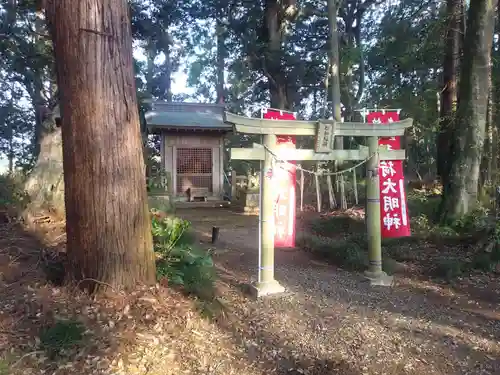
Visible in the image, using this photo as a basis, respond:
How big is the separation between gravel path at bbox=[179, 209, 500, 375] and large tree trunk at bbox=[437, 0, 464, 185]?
180 inches

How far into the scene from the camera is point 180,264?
4918 mm

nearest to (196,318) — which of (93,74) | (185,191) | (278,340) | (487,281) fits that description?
(278,340)

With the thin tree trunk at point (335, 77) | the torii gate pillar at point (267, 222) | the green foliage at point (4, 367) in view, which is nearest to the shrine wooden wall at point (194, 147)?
the thin tree trunk at point (335, 77)

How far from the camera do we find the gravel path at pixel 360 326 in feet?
12.9

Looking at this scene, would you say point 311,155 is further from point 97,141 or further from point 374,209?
point 97,141

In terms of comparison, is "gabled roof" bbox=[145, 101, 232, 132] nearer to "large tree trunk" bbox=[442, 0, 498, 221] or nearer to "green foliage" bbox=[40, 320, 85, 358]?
"large tree trunk" bbox=[442, 0, 498, 221]

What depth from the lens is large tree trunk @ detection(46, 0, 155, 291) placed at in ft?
11.9

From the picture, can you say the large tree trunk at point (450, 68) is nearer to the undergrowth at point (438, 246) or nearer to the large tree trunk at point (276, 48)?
the undergrowth at point (438, 246)

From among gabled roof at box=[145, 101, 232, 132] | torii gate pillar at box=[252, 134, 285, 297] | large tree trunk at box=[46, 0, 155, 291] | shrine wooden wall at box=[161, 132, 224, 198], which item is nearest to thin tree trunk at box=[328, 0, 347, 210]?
gabled roof at box=[145, 101, 232, 132]

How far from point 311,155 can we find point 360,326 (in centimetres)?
242

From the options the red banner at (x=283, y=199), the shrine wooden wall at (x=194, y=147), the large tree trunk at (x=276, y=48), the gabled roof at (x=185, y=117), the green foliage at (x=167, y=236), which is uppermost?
the large tree trunk at (x=276, y=48)

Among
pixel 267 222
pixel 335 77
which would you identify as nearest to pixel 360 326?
pixel 267 222

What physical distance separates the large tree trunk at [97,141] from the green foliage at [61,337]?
23.0 inches

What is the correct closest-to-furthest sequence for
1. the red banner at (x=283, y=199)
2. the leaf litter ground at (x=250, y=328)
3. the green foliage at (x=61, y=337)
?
the green foliage at (x=61, y=337), the leaf litter ground at (x=250, y=328), the red banner at (x=283, y=199)
